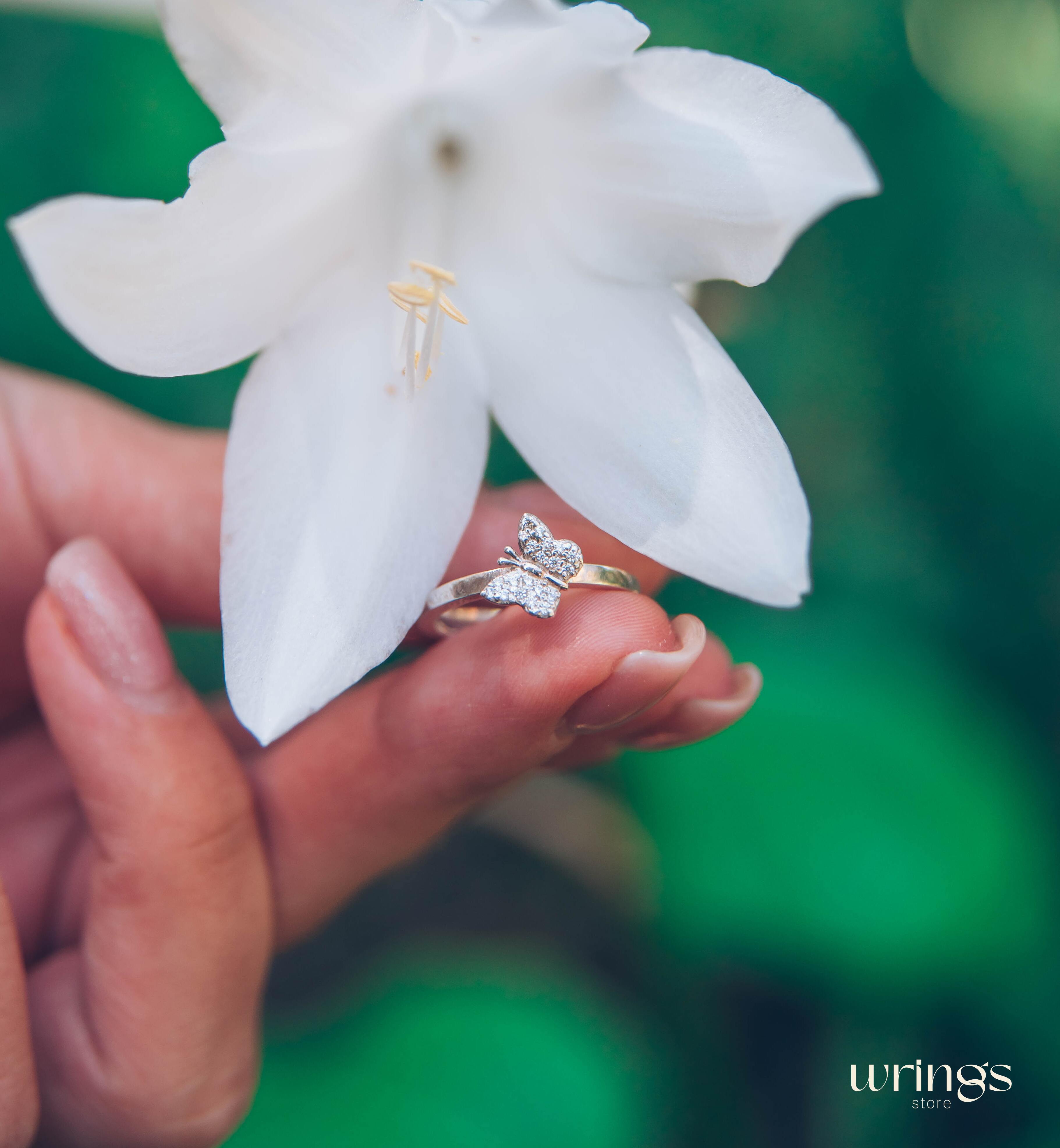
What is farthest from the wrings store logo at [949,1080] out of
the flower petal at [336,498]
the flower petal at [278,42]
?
the flower petal at [278,42]

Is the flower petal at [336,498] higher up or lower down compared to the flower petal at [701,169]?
lower down

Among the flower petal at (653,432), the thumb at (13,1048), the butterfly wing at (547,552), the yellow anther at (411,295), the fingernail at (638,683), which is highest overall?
the yellow anther at (411,295)

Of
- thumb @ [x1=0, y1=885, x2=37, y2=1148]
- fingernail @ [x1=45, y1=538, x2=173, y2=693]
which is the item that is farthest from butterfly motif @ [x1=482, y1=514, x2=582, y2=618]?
thumb @ [x1=0, y1=885, x2=37, y2=1148]

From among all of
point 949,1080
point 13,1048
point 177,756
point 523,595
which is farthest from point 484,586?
point 949,1080

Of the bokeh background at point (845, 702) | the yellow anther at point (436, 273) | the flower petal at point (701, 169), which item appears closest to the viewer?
the flower petal at point (701, 169)

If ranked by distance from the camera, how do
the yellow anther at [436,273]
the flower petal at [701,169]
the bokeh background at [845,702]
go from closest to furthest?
the flower petal at [701,169]
the yellow anther at [436,273]
the bokeh background at [845,702]

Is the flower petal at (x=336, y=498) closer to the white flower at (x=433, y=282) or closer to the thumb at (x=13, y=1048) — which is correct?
the white flower at (x=433, y=282)

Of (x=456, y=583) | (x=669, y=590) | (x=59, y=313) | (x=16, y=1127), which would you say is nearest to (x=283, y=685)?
(x=456, y=583)
